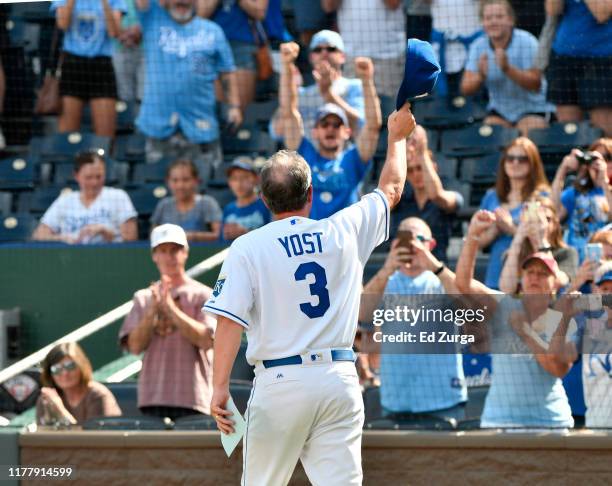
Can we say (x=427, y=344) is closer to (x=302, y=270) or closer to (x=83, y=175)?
(x=302, y=270)

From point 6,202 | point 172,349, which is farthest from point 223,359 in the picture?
point 6,202

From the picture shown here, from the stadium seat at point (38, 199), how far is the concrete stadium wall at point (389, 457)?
2.96m

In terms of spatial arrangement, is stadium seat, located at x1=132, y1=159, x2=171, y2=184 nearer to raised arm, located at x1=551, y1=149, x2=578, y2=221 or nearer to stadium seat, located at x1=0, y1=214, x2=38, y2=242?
stadium seat, located at x1=0, y1=214, x2=38, y2=242

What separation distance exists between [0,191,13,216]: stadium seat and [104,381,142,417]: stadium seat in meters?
2.62

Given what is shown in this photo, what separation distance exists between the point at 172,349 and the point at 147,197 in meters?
2.39

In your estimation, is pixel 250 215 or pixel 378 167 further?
pixel 378 167

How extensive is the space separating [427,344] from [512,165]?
4.99 feet

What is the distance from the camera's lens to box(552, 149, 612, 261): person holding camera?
6238 millimetres

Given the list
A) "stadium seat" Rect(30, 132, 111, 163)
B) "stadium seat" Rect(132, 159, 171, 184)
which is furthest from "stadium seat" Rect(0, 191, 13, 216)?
"stadium seat" Rect(132, 159, 171, 184)

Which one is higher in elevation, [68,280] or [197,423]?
[68,280]

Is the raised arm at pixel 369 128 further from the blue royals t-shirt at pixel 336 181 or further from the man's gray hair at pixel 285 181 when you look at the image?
the man's gray hair at pixel 285 181

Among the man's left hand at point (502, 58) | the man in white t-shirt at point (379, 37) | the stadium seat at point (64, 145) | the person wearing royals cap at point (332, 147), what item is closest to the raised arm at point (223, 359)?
the person wearing royals cap at point (332, 147)

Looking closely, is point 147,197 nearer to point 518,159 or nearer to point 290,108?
point 290,108

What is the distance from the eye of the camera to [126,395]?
5746 millimetres
